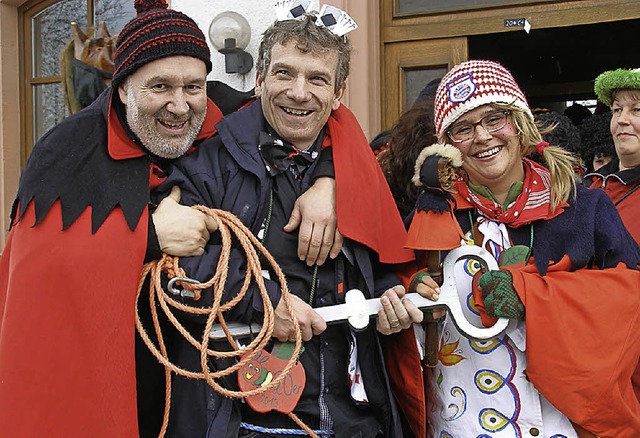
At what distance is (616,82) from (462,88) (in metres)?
1.18

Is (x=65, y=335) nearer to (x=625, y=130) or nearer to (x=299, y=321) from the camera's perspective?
(x=299, y=321)

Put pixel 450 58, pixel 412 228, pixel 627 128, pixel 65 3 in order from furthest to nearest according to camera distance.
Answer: pixel 65 3 → pixel 450 58 → pixel 627 128 → pixel 412 228

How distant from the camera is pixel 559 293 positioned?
5.81 ft

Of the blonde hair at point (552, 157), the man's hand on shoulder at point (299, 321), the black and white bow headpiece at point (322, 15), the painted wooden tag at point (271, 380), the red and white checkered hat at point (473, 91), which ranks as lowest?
the painted wooden tag at point (271, 380)

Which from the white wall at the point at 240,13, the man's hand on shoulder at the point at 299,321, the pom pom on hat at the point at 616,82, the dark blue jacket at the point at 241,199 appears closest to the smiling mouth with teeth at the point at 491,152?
the dark blue jacket at the point at 241,199

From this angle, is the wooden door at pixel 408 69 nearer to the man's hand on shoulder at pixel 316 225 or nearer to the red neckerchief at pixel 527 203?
the red neckerchief at pixel 527 203

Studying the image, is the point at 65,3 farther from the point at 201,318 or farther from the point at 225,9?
the point at 201,318

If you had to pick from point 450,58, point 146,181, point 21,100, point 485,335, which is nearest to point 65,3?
point 21,100

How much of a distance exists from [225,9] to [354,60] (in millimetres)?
890

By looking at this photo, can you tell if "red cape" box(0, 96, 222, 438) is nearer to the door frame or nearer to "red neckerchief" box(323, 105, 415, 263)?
"red neckerchief" box(323, 105, 415, 263)

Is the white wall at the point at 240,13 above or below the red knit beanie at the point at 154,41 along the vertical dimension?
above

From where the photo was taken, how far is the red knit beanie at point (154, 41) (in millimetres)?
1774

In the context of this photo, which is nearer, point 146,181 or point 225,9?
point 146,181

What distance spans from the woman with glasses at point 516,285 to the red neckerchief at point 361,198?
3.4 inches
